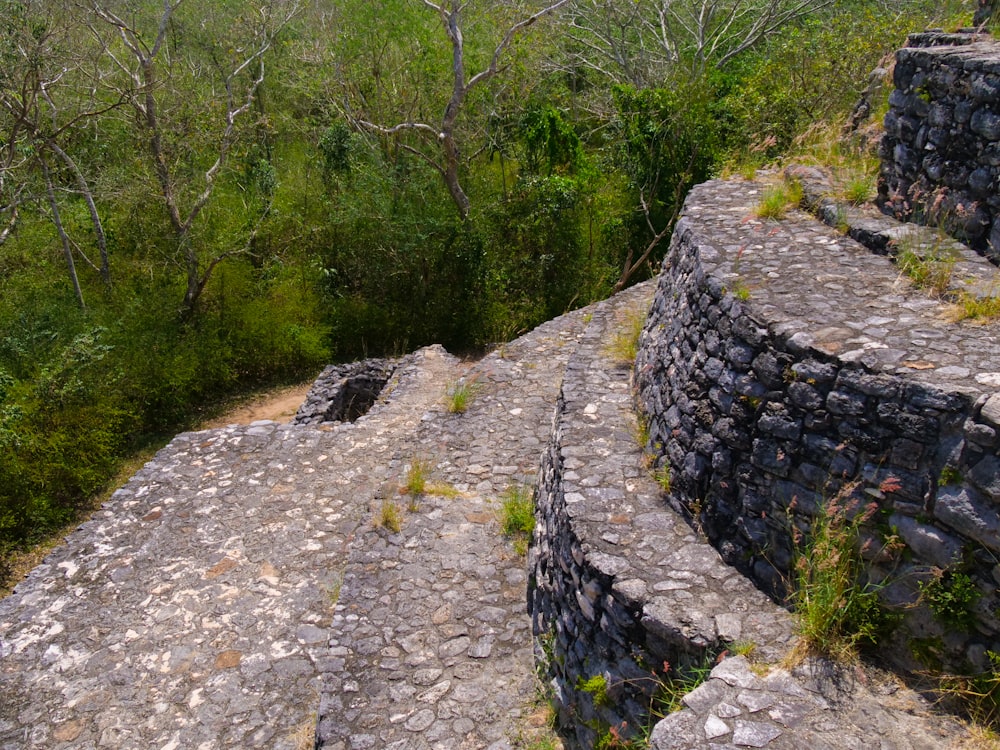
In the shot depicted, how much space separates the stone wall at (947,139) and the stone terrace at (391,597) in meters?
0.58

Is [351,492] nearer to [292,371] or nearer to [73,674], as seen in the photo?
[73,674]

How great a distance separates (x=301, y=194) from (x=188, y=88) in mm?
3036

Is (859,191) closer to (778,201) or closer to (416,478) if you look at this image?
(778,201)

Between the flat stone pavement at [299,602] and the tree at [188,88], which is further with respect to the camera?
the tree at [188,88]

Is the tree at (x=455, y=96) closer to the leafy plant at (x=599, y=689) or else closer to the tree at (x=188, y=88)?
the tree at (x=188, y=88)

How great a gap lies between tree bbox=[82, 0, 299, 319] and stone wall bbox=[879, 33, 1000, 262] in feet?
32.5

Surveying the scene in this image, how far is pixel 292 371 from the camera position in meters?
12.6

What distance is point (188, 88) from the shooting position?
1444 cm

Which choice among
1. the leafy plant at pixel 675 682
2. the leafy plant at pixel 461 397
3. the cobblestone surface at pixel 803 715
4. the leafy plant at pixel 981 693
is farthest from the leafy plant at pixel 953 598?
the leafy plant at pixel 461 397

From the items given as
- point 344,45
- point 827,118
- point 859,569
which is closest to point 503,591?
point 859,569

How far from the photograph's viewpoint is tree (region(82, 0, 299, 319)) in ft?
37.4

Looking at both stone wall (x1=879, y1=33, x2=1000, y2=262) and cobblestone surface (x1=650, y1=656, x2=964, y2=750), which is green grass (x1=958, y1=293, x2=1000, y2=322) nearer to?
stone wall (x1=879, y1=33, x2=1000, y2=262)

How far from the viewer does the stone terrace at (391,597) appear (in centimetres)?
320

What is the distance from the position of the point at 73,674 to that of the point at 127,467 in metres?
4.96
